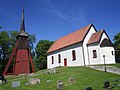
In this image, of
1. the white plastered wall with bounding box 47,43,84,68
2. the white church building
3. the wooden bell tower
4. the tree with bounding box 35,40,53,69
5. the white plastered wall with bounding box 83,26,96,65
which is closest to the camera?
the white church building

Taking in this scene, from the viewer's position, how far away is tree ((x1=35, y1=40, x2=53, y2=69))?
5894 cm

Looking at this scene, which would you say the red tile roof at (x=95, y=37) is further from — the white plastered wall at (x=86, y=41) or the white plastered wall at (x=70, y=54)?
the white plastered wall at (x=70, y=54)

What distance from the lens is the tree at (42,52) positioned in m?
58.9

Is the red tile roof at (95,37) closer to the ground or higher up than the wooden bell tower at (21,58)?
higher up

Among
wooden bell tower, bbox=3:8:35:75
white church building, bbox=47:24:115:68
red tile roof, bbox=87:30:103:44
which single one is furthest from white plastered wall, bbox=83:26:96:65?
wooden bell tower, bbox=3:8:35:75

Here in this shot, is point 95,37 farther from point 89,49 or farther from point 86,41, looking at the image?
point 89,49

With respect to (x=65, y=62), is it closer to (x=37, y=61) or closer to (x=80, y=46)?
(x=80, y=46)

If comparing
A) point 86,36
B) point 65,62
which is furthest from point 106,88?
point 65,62

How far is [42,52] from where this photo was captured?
59.7 m

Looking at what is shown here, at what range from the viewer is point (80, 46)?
31688 mm

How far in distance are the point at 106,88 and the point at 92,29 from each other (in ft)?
70.6

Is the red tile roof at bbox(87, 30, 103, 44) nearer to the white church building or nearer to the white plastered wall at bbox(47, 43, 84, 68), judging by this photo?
the white church building

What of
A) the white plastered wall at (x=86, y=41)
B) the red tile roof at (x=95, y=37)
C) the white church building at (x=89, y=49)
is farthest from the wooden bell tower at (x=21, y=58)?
the red tile roof at (x=95, y=37)

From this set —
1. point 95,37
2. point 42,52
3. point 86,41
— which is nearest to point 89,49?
point 86,41
